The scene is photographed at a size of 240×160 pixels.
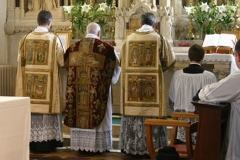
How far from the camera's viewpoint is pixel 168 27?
33.9 ft

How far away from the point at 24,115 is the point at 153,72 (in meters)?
3.06

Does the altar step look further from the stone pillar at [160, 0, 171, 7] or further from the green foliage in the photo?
the stone pillar at [160, 0, 171, 7]

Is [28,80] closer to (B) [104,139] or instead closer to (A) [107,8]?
(B) [104,139]

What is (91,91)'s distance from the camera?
7344 mm

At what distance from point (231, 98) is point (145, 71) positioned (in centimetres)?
213

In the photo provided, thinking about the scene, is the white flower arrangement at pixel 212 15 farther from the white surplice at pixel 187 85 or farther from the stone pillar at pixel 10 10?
the stone pillar at pixel 10 10

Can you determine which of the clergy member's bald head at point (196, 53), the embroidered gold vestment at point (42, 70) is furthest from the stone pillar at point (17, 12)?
the clergy member's bald head at point (196, 53)

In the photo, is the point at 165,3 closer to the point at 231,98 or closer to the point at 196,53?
the point at 196,53

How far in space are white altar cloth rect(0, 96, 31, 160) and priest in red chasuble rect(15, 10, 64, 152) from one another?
123 inches

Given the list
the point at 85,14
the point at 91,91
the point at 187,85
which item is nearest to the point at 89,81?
the point at 91,91

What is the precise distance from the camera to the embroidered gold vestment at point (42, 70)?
25.1 ft

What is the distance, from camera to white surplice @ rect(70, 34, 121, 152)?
24.3 ft

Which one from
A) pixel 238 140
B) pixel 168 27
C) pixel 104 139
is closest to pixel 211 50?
pixel 168 27

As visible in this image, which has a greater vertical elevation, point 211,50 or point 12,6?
point 12,6
